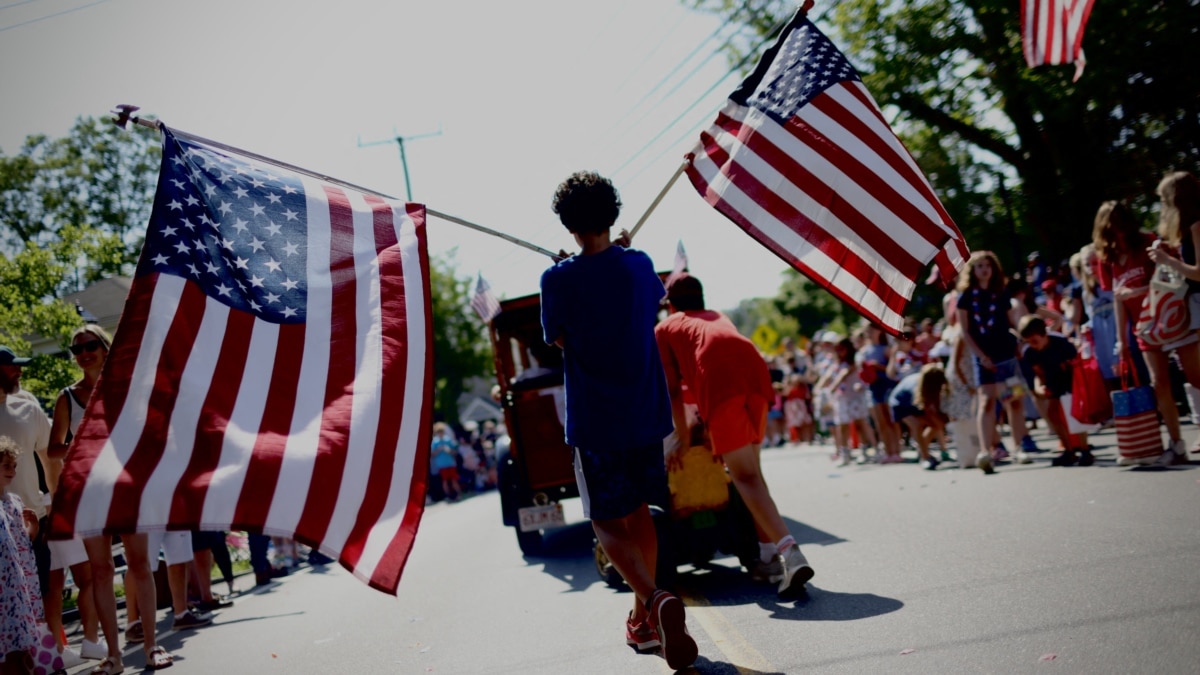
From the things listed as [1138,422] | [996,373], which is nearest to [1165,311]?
[1138,422]

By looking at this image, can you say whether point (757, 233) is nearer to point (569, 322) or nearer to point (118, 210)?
point (569, 322)

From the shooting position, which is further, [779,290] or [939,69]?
[779,290]

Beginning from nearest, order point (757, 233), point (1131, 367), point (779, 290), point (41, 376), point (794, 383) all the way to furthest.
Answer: point (757, 233)
point (1131, 367)
point (41, 376)
point (794, 383)
point (779, 290)

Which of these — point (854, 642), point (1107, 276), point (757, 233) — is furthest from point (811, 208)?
point (1107, 276)

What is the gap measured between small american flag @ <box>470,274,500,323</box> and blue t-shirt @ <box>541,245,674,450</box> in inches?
242

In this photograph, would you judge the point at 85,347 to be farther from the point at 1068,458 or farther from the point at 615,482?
the point at 1068,458

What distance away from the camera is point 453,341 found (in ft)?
194

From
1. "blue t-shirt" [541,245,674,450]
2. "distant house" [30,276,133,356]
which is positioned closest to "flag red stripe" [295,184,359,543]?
"blue t-shirt" [541,245,674,450]

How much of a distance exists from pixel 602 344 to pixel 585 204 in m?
0.67

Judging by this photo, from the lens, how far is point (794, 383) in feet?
68.1

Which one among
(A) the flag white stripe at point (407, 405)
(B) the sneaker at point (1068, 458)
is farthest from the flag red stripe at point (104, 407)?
(B) the sneaker at point (1068, 458)

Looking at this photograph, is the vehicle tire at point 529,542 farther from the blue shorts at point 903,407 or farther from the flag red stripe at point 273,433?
the flag red stripe at point 273,433

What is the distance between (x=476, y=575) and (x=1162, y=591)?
6277 mm

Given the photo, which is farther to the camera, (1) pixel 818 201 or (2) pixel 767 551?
(2) pixel 767 551
